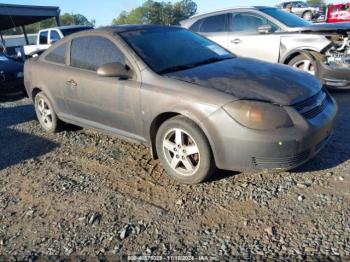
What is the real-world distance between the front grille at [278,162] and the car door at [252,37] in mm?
4234

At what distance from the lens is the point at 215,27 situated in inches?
317

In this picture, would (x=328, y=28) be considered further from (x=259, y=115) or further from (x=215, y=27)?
(x=259, y=115)

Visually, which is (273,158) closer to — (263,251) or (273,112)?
(273,112)

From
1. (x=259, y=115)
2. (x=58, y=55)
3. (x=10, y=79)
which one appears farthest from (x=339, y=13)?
(x=259, y=115)

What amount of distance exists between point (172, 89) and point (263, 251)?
69.7 inches

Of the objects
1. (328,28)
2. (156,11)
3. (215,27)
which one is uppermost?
(328,28)

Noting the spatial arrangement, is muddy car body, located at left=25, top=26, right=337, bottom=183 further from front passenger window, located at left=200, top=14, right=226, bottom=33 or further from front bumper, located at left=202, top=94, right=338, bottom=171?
front passenger window, located at left=200, top=14, right=226, bottom=33

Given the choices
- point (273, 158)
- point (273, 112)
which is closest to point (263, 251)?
point (273, 158)

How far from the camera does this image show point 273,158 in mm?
3170

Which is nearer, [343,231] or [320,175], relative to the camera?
[343,231]

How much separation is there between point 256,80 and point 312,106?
596 millimetres

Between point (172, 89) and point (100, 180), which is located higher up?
point (172, 89)

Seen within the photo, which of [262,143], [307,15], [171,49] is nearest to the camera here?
[262,143]

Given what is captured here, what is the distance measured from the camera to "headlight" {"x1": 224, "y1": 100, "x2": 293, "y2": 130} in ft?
10.2
